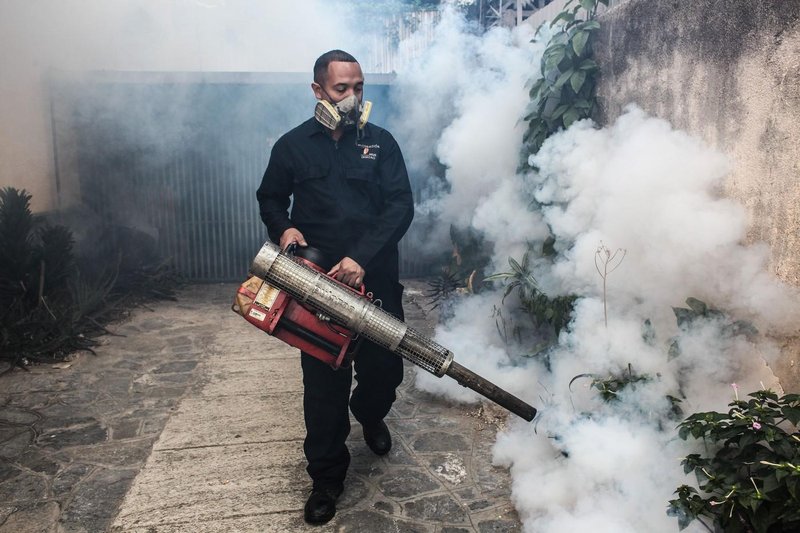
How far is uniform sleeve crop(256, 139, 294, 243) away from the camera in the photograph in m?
3.35

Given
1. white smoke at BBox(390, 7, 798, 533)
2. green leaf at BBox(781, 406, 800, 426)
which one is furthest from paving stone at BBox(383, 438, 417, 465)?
green leaf at BBox(781, 406, 800, 426)

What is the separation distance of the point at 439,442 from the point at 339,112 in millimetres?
2243

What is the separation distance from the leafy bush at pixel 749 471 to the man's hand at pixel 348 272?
161 cm

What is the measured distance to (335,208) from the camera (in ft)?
10.8

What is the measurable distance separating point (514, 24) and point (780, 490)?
600 cm

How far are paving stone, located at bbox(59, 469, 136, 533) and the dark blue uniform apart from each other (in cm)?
116

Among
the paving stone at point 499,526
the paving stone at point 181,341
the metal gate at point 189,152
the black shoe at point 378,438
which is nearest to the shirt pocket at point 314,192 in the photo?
the black shoe at point 378,438

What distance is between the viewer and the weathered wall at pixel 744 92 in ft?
8.48

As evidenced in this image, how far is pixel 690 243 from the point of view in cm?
303

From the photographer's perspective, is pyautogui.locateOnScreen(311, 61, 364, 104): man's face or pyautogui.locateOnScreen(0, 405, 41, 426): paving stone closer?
pyautogui.locateOnScreen(311, 61, 364, 104): man's face

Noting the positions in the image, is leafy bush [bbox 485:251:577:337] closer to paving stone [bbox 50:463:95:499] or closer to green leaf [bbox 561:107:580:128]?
green leaf [bbox 561:107:580:128]

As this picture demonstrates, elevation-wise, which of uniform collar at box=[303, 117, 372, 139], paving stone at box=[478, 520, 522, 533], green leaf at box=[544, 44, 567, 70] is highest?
green leaf at box=[544, 44, 567, 70]

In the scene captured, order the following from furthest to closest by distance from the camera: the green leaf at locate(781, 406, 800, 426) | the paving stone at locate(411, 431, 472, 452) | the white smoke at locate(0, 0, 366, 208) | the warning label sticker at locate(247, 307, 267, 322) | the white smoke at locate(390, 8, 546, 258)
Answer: the white smoke at locate(0, 0, 366, 208)
the white smoke at locate(390, 8, 546, 258)
the paving stone at locate(411, 431, 472, 452)
the warning label sticker at locate(247, 307, 267, 322)
the green leaf at locate(781, 406, 800, 426)

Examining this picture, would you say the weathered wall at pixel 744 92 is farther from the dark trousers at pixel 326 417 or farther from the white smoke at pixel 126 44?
the white smoke at pixel 126 44
